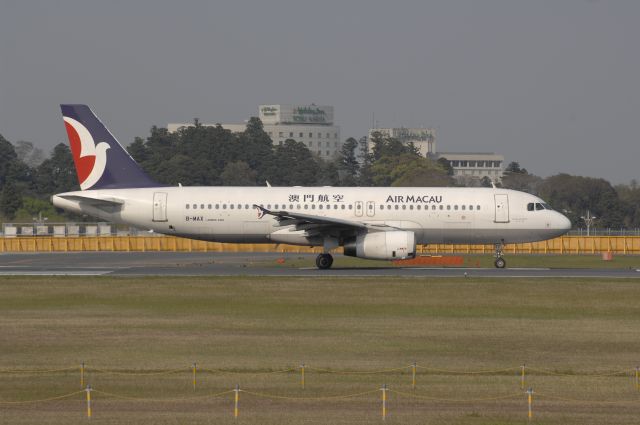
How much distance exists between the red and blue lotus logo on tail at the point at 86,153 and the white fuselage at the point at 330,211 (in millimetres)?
1098

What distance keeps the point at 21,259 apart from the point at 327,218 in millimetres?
22602

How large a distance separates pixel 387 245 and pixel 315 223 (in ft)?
11.5

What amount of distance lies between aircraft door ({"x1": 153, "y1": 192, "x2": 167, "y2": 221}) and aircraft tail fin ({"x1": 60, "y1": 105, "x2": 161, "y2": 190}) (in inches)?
65.8

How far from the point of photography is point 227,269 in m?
49.1

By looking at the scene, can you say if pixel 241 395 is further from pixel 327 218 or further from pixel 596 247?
pixel 596 247

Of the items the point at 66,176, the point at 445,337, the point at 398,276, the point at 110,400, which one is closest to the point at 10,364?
the point at 110,400

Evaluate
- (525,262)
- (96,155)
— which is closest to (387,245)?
(525,262)

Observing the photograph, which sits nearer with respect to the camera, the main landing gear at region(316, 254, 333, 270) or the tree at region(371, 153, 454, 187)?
the main landing gear at region(316, 254, 333, 270)


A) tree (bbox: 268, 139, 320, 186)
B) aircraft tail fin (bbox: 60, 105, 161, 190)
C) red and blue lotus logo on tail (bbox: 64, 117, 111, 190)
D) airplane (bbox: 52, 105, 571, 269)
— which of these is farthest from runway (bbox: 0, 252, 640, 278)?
tree (bbox: 268, 139, 320, 186)

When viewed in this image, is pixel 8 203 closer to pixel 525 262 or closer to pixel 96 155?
pixel 96 155

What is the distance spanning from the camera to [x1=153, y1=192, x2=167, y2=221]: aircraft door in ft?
161

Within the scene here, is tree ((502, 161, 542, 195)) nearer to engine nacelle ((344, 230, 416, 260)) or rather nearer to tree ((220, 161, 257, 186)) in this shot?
tree ((220, 161, 257, 186))

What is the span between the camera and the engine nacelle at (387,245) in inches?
1793

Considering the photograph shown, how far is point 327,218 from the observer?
4584cm
